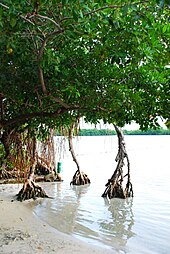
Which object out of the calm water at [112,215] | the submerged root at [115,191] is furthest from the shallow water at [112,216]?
the submerged root at [115,191]

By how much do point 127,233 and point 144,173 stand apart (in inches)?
317

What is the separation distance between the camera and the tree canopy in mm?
2535

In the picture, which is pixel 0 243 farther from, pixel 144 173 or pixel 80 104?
pixel 144 173

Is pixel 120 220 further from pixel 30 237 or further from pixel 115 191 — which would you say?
pixel 30 237

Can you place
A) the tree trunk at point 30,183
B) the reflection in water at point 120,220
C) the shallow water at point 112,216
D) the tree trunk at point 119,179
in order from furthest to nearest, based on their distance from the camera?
the tree trunk at point 119,179 → the tree trunk at point 30,183 → the reflection in water at point 120,220 → the shallow water at point 112,216

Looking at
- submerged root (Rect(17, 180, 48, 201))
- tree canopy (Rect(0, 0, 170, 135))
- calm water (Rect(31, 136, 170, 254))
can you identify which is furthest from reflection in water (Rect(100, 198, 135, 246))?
tree canopy (Rect(0, 0, 170, 135))

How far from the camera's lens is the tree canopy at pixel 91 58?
254 cm

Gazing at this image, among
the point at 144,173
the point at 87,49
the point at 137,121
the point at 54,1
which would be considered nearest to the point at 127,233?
the point at 137,121

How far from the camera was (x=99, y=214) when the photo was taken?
6582 millimetres

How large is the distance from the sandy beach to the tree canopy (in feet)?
4.99

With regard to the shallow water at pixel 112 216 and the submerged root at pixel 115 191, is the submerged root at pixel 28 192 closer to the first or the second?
the shallow water at pixel 112 216

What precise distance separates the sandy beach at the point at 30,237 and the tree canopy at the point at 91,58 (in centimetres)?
152

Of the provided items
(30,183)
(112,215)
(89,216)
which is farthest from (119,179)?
(30,183)

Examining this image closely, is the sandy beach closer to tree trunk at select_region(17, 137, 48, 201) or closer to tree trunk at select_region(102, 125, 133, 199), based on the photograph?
tree trunk at select_region(17, 137, 48, 201)
